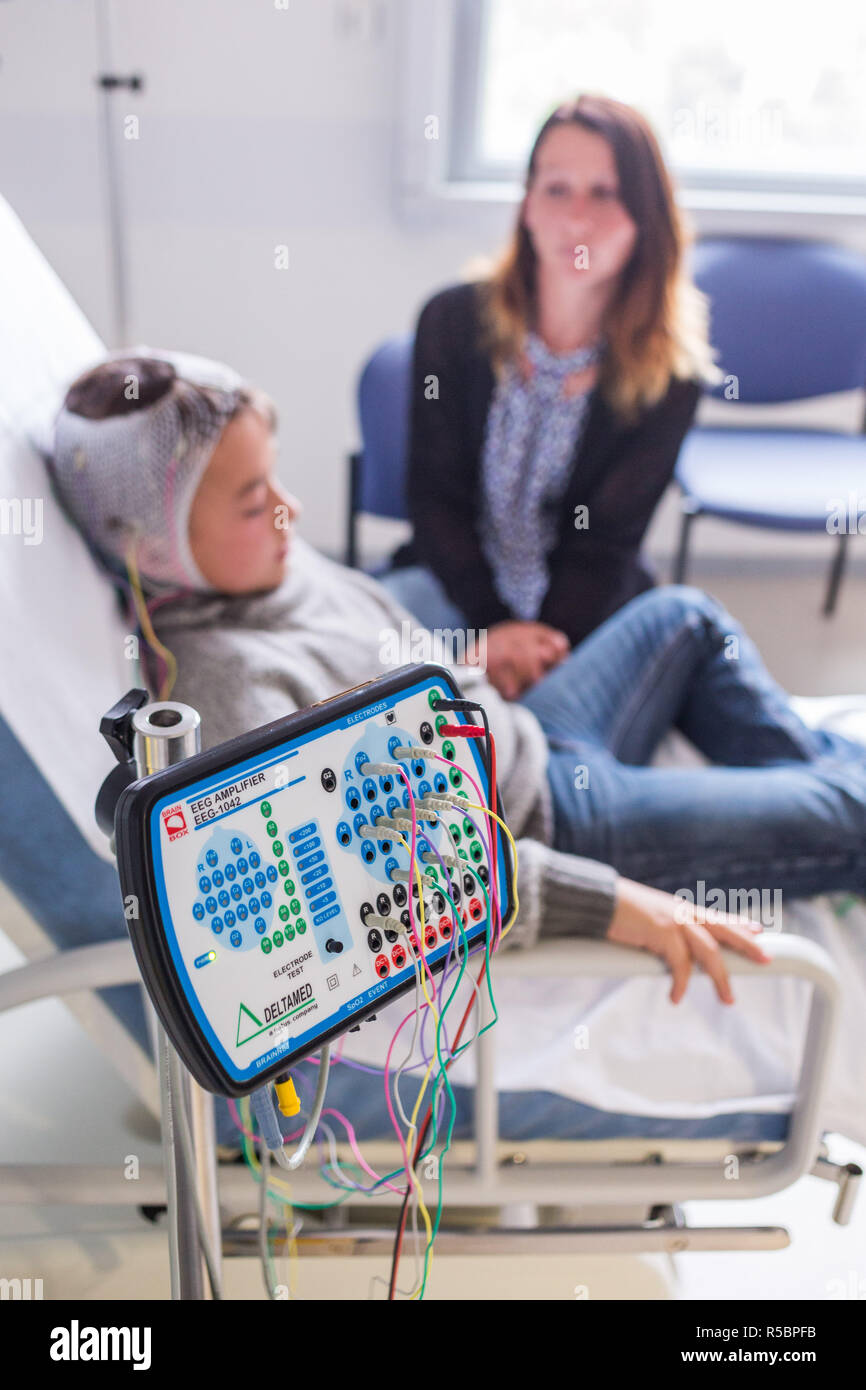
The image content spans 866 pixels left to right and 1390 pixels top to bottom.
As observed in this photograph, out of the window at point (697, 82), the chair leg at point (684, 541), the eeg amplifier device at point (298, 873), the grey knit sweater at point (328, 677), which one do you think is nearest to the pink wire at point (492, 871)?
the eeg amplifier device at point (298, 873)

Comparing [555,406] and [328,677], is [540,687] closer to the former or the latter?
[328,677]

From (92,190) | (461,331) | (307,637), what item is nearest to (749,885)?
(307,637)

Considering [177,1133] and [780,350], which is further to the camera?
[780,350]

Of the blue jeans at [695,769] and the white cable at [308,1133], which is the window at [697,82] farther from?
the white cable at [308,1133]

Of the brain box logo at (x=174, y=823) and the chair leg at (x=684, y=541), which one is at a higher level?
the brain box logo at (x=174, y=823)

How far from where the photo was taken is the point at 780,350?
2369mm

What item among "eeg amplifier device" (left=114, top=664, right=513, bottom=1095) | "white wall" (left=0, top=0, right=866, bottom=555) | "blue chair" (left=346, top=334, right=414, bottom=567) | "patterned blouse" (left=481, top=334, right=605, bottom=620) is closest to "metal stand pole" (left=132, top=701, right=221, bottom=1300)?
"eeg amplifier device" (left=114, top=664, right=513, bottom=1095)

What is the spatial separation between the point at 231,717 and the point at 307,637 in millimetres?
202

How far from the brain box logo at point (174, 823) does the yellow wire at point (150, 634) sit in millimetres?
502

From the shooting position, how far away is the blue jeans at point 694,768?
1.11m

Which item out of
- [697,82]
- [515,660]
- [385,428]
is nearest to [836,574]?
[697,82]

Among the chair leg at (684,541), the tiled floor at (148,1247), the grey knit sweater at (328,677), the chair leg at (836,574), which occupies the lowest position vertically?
the tiled floor at (148,1247)

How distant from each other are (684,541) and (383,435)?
2.27 ft

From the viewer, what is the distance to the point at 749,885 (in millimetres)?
1112
